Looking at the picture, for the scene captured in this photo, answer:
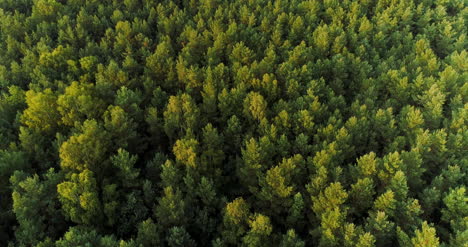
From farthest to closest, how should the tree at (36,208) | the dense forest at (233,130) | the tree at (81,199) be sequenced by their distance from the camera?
the dense forest at (233,130), the tree at (81,199), the tree at (36,208)

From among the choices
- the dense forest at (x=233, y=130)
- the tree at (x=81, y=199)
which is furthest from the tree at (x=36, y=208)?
the tree at (x=81, y=199)

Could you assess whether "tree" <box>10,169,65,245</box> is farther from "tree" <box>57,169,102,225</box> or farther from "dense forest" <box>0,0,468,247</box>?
"tree" <box>57,169,102,225</box>

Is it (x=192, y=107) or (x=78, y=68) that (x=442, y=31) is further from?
(x=78, y=68)

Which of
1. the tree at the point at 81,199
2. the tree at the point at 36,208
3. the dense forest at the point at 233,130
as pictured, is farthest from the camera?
the dense forest at the point at 233,130

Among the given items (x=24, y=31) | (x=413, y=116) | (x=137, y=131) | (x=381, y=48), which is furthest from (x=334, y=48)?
(x=24, y=31)

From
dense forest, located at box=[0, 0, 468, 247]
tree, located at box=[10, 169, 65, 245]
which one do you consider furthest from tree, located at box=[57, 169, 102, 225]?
tree, located at box=[10, 169, 65, 245]

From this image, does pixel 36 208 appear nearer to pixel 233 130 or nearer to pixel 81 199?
pixel 81 199

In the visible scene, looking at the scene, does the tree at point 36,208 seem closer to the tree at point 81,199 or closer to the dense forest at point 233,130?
the dense forest at point 233,130

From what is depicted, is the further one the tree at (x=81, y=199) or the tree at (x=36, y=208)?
the tree at (x=81, y=199)

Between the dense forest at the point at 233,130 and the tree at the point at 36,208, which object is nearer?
the tree at the point at 36,208
